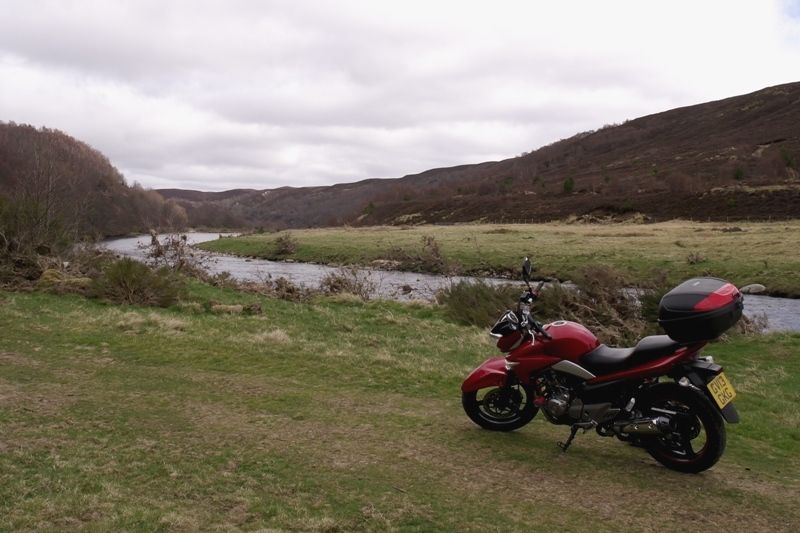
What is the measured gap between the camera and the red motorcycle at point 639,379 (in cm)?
527

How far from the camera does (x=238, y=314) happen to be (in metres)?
14.5

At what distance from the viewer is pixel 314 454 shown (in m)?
5.79

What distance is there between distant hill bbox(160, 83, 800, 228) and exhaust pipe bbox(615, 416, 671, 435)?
2093 inches

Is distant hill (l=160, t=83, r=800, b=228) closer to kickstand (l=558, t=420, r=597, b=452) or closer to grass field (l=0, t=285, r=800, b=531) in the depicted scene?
grass field (l=0, t=285, r=800, b=531)

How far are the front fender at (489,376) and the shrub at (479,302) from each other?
896cm

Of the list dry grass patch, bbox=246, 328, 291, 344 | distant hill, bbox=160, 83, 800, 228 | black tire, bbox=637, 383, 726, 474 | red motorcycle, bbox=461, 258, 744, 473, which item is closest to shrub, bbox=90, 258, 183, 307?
dry grass patch, bbox=246, 328, 291, 344

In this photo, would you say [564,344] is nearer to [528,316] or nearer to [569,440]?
[528,316]

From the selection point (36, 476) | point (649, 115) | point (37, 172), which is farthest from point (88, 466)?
point (649, 115)

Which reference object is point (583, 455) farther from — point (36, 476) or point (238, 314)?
point (238, 314)

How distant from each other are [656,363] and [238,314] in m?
10.8

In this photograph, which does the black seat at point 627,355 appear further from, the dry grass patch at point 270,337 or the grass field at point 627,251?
the grass field at point 627,251

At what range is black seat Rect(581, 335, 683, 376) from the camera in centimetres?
549

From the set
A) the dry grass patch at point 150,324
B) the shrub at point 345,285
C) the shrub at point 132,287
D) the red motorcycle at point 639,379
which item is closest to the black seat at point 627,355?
the red motorcycle at point 639,379

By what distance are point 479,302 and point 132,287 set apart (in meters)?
8.54
